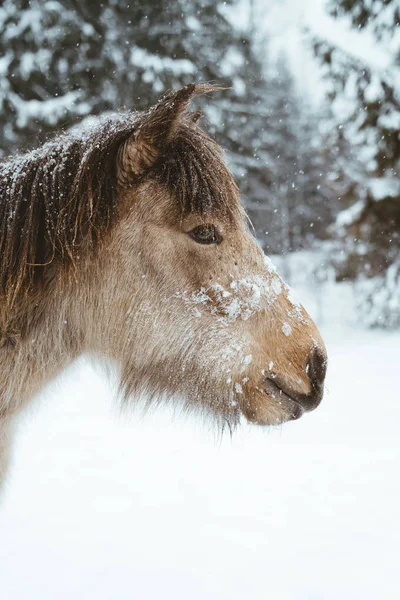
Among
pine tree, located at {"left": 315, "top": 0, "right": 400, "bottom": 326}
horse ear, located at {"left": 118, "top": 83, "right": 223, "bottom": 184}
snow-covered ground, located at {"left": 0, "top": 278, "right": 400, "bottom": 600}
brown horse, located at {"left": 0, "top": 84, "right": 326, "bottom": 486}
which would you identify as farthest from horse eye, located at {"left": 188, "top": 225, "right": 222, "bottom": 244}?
pine tree, located at {"left": 315, "top": 0, "right": 400, "bottom": 326}

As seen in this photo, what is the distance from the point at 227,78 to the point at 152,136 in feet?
29.4

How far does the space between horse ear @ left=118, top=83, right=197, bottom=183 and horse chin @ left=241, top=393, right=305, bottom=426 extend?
116cm

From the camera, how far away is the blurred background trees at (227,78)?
873 centimetres

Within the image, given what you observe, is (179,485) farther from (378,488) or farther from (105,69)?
(105,69)

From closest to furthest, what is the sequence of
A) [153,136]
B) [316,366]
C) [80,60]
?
[153,136]
[316,366]
[80,60]

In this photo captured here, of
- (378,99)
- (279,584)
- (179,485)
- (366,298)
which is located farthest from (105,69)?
(366,298)

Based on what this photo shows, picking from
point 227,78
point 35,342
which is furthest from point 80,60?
point 35,342

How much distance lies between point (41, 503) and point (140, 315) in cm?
307

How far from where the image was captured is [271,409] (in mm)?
2344

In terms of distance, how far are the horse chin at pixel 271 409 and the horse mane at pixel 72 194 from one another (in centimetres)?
90

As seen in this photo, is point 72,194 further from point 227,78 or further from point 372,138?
point 372,138

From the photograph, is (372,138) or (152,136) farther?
(372,138)

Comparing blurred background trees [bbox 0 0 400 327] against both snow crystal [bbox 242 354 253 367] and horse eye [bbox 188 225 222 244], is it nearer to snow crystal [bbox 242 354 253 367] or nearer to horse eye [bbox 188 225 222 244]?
horse eye [bbox 188 225 222 244]

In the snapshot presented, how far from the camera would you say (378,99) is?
11.4m
